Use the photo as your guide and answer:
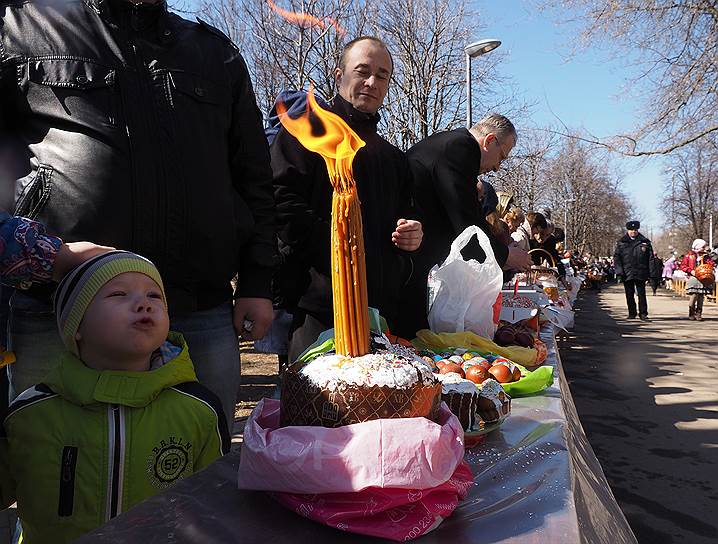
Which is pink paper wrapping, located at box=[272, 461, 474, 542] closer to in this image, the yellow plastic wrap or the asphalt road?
the yellow plastic wrap

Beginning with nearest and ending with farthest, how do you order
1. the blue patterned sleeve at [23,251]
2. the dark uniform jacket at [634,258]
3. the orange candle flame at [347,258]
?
1. the orange candle flame at [347,258]
2. the blue patterned sleeve at [23,251]
3. the dark uniform jacket at [634,258]

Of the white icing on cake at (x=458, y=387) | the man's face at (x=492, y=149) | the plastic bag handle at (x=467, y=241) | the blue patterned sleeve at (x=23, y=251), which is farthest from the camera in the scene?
the man's face at (x=492, y=149)

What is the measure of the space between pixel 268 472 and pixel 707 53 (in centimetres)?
1458

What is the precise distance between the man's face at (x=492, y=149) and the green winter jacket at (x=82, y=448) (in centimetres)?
271

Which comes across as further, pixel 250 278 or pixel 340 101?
pixel 340 101

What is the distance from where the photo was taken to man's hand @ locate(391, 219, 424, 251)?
2.35 meters

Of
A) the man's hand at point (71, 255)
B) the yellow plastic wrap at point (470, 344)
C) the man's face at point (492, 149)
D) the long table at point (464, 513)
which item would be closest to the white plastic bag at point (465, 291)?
the yellow plastic wrap at point (470, 344)

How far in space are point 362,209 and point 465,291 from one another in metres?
0.81

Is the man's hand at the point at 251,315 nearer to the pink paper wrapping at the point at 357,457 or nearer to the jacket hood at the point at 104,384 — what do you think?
the jacket hood at the point at 104,384

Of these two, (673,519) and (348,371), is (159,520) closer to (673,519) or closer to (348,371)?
(348,371)

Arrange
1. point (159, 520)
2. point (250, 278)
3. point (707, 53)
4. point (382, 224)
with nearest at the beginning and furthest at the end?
point (159, 520)
point (250, 278)
point (382, 224)
point (707, 53)

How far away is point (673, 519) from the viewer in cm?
342

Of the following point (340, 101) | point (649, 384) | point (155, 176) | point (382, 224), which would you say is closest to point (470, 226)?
point (382, 224)

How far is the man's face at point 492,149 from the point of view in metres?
3.67
